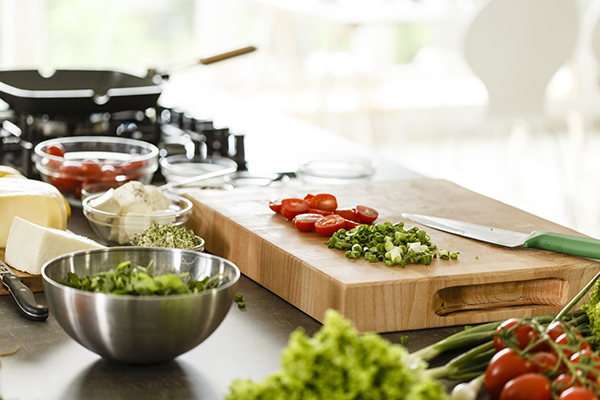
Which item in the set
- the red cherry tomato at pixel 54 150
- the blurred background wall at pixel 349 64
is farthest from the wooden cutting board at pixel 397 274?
the blurred background wall at pixel 349 64

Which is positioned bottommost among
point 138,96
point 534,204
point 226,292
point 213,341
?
point 534,204

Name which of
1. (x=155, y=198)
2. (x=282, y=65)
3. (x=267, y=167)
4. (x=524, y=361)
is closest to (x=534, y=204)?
(x=282, y=65)

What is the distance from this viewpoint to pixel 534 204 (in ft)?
16.6

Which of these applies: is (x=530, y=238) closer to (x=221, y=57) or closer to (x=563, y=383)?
(x=563, y=383)

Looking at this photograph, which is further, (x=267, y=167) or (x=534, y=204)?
(x=534, y=204)

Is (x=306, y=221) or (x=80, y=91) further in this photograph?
(x=80, y=91)

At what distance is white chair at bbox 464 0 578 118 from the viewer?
3.45 metres

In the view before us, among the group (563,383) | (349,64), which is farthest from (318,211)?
(349,64)

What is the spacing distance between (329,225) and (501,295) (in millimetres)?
299

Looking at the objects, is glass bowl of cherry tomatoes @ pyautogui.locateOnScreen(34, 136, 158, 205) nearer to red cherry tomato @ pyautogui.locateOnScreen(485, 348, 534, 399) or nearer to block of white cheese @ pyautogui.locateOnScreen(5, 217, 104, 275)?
block of white cheese @ pyautogui.locateOnScreen(5, 217, 104, 275)

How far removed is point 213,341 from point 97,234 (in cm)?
46

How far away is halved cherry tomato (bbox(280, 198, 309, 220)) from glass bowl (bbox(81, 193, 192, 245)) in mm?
184

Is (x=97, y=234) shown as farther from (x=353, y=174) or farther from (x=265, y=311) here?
(x=353, y=174)

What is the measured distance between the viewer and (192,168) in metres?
1.77
